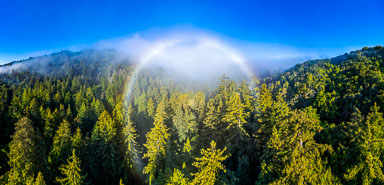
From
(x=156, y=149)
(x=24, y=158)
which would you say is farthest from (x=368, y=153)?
(x=24, y=158)

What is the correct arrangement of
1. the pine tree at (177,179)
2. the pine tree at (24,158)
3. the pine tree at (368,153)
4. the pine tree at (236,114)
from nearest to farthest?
the pine tree at (368,153) < the pine tree at (177,179) < the pine tree at (24,158) < the pine tree at (236,114)

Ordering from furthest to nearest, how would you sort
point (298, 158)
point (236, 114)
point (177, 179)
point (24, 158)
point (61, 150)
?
1. point (61, 150)
2. point (236, 114)
3. point (24, 158)
4. point (177, 179)
5. point (298, 158)

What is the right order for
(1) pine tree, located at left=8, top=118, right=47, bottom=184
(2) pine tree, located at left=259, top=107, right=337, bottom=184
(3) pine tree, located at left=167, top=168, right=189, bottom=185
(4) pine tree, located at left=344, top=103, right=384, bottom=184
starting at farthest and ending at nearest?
(1) pine tree, located at left=8, top=118, right=47, bottom=184 < (3) pine tree, located at left=167, top=168, right=189, bottom=185 < (4) pine tree, located at left=344, top=103, right=384, bottom=184 < (2) pine tree, located at left=259, top=107, right=337, bottom=184

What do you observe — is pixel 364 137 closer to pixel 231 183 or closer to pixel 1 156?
pixel 231 183

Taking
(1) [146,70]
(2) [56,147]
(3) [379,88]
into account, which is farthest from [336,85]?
(1) [146,70]

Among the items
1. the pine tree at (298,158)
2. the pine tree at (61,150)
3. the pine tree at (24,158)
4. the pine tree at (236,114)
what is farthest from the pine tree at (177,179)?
the pine tree at (61,150)

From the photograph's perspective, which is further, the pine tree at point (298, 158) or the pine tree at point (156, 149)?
the pine tree at point (156, 149)

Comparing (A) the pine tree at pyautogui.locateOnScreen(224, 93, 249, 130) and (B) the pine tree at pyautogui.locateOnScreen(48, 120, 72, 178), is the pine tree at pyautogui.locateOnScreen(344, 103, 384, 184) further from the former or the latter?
(B) the pine tree at pyautogui.locateOnScreen(48, 120, 72, 178)

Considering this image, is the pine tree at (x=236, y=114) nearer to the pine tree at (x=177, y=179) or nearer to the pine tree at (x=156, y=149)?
the pine tree at (x=156, y=149)

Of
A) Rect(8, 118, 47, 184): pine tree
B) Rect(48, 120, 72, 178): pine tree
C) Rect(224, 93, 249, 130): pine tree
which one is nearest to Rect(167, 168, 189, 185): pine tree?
Rect(224, 93, 249, 130): pine tree

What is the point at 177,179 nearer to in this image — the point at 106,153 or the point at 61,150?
the point at 106,153

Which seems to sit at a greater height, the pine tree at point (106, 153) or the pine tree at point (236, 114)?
the pine tree at point (236, 114)
